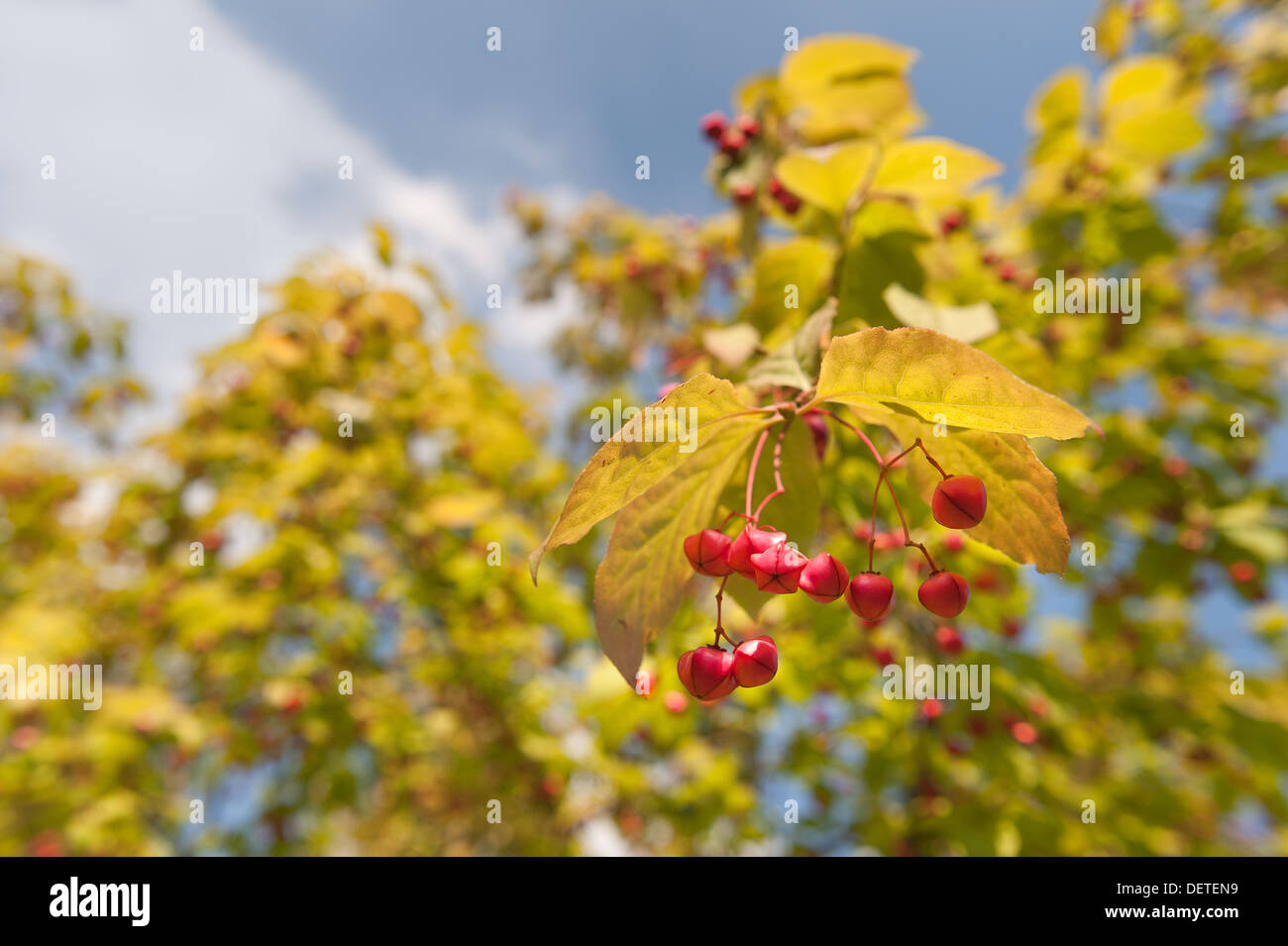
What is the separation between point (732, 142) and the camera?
2.19 metres

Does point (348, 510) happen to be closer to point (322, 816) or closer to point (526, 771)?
point (526, 771)

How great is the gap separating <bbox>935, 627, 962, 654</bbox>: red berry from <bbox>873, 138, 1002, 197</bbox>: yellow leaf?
1.66 metres

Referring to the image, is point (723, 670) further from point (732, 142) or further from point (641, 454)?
point (732, 142)

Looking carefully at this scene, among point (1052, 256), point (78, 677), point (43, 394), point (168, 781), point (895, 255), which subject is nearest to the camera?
point (895, 255)

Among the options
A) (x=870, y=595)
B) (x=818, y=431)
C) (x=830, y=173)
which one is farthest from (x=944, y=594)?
(x=830, y=173)

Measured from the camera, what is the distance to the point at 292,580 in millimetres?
Answer: 3684

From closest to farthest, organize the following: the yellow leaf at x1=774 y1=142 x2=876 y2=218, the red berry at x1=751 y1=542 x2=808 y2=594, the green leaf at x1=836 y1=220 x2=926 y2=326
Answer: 1. the red berry at x1=751 y1=542 x2=808 y2=594
2. the yellow leaf at x1=774 y1=142 x2=876 y2=218
3. the green leaf at x1=836 y1=220 x2=926 y2=326

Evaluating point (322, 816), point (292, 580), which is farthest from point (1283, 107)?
point (322, 816)

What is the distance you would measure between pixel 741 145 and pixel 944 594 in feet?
5.82

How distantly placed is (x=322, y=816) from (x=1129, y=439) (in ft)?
19.5

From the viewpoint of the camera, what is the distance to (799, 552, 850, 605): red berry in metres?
1.03

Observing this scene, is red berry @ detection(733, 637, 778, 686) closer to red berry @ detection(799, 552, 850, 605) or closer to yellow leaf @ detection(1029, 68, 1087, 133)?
red berry @ detection(799, 552, 850, 605)

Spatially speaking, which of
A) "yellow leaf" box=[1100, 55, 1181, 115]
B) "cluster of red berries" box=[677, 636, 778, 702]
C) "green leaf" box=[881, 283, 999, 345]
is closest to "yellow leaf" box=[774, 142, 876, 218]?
"green leaf" box=[881, 283, 999, 345]
